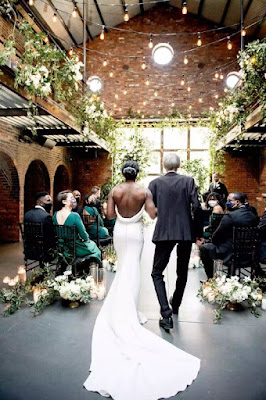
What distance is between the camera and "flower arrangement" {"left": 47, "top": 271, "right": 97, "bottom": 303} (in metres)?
3.59

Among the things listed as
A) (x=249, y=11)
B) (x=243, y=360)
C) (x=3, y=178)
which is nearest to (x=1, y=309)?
(x=243, y=360)

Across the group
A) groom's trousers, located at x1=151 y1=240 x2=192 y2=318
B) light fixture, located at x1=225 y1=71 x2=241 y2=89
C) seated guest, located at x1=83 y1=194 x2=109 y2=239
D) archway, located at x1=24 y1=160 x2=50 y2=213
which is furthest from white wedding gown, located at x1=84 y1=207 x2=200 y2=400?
light fixture, located at x1=225 y1=71 x2=241 y2=89

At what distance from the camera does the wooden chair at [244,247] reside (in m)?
3.92

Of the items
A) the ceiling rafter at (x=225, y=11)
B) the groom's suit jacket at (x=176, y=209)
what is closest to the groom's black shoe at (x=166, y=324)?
the groom's suit jacket at (x=176, y=209)

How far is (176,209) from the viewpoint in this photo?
308 centimetres

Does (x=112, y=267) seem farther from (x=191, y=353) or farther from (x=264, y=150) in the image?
(x=264, y=150)

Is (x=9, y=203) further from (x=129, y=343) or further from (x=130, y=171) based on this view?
(x=129, y=343)

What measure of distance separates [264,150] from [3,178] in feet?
25.3

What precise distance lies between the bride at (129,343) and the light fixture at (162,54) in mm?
10058

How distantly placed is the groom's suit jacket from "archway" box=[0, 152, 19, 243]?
566cm

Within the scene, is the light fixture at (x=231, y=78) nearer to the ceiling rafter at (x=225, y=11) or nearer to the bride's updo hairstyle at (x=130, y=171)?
the ceiling rafter at (x=225, y=11)

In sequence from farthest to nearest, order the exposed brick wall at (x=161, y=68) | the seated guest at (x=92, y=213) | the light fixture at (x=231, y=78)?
1. the exposed brick wall at (x=161, y=68)
2. the light fixture at (x=231, y=78)
3. the seated guest at (x=92, y=213)

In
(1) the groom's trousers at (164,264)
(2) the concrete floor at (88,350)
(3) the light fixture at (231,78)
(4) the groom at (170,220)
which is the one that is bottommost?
(2) the concrete floor at (88,350)

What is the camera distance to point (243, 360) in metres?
2.53
